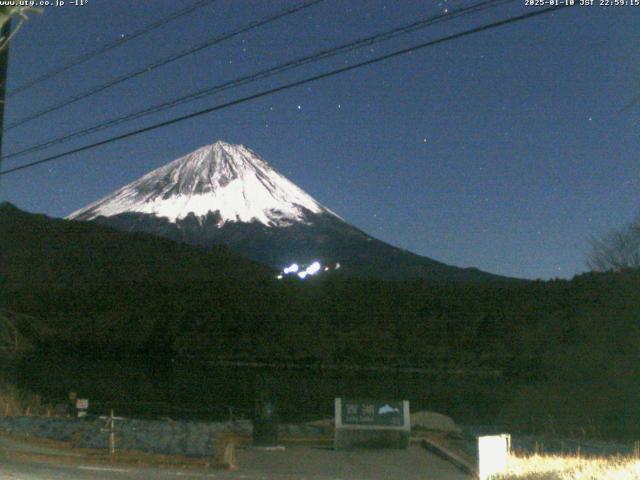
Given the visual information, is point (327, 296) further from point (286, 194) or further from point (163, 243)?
point (286, 194)

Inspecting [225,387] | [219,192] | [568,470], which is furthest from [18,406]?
[219,192]

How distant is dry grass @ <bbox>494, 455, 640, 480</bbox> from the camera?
34.3 feet

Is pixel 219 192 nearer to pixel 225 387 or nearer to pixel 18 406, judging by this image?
pixel 225 387

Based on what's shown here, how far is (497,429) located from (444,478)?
647 inches

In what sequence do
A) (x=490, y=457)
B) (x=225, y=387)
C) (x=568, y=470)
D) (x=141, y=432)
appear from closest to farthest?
(x=568, y=470) < (x=490, y=457) < (x=141, y=432) < (x=225, y=387)

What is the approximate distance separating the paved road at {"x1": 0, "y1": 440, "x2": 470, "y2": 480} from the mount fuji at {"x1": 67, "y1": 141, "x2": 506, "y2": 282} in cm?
13681

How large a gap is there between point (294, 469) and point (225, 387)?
35639mm

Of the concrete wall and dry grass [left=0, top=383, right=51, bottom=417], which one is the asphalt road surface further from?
dry grass [left=0, top=383, right=51, bottom=417]

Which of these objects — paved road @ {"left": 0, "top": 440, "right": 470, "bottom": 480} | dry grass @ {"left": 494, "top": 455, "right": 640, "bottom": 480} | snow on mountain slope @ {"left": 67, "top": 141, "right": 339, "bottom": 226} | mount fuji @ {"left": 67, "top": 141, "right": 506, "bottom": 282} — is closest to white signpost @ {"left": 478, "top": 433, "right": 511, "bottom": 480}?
dry grass @ {"left": 494, "top": 455, "right": 640, "bottom": 480}

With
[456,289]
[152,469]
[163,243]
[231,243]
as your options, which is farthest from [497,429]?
[231,243]

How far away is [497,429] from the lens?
2989 cm

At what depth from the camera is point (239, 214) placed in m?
180

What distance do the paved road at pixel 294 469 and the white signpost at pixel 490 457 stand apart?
5.43 ft

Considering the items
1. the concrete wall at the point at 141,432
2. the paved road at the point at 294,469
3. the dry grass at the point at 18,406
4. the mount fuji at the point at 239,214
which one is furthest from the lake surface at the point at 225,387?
the mount fuji at the point at 239,214
